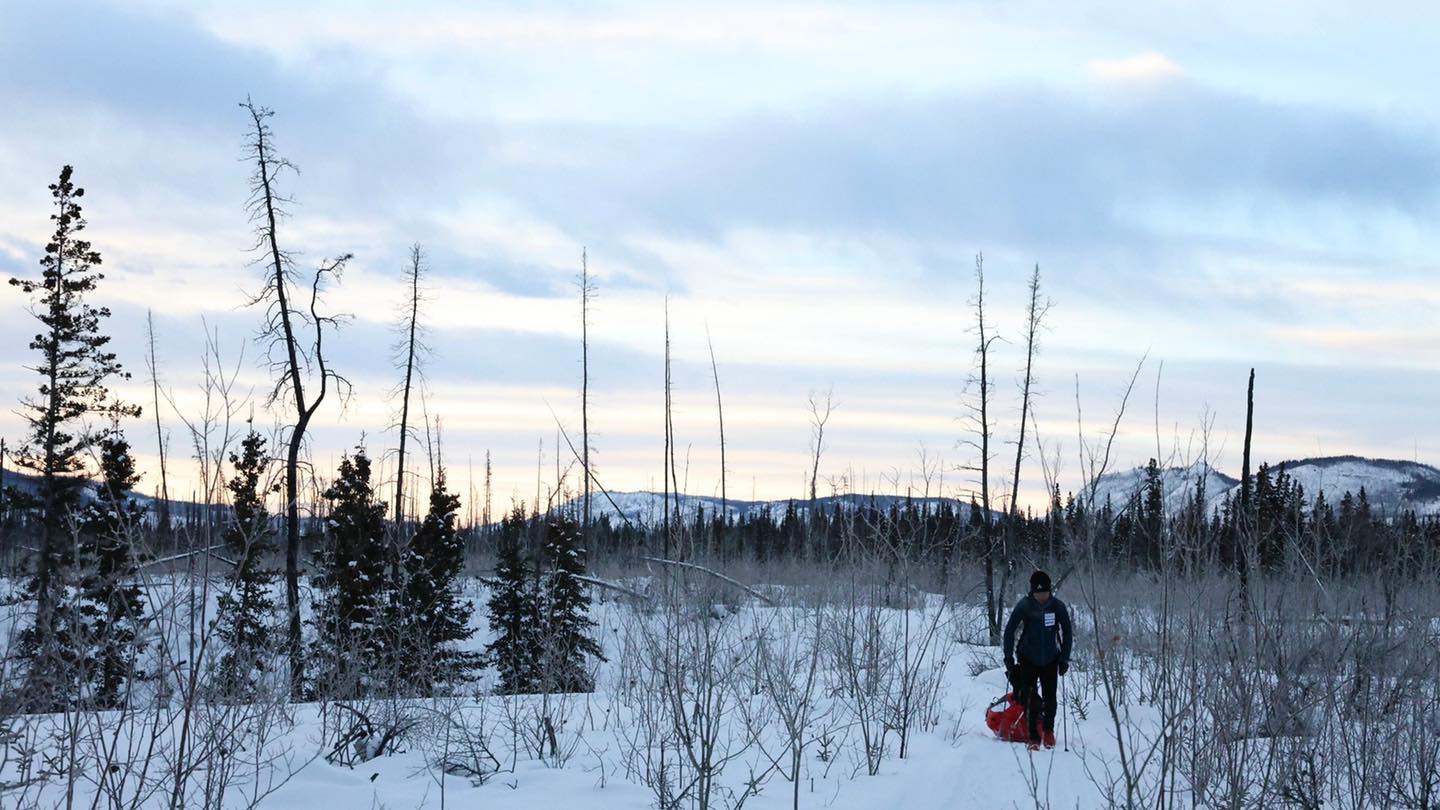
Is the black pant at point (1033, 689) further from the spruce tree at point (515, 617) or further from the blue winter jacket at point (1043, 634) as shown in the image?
the spruce tree at point (515, 617)

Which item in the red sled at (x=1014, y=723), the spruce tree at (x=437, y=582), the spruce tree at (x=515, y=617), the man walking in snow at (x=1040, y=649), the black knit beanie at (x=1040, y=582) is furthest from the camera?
the spruce tree at (x=515, y=617)

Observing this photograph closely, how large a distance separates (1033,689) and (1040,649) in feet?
1.63

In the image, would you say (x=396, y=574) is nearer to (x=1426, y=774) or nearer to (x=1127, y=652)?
(x=1127, y=652)

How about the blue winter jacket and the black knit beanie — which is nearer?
the black knit beanie

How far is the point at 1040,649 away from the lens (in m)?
11.7

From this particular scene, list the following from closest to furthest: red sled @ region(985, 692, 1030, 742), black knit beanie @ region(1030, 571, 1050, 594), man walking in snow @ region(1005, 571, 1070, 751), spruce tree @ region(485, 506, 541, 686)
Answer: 1. black knit beanie @ region(1030, 571, 1050, 594)
2. man walking in snow @ region(1005, 571, 1070, 751)
3. red sled @ region(985, 692, 1030, 742)
4. spruce tree @ region(485, 506, 541, 686)

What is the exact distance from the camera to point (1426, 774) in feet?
28.0

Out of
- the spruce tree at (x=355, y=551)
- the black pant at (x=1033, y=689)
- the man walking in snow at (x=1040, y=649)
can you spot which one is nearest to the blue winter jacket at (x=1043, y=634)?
the man walking in snow at (x=1040, y=649)

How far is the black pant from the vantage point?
1173 cm

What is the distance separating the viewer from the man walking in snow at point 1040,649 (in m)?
11.7

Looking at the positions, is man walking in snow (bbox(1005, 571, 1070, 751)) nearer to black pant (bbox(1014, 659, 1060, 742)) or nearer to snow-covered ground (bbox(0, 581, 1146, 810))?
black pant (bbox(1014, 659, 1060, 742))

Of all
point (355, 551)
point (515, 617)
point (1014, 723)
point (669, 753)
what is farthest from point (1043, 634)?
point (355, 551)

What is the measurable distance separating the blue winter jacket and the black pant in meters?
0.10

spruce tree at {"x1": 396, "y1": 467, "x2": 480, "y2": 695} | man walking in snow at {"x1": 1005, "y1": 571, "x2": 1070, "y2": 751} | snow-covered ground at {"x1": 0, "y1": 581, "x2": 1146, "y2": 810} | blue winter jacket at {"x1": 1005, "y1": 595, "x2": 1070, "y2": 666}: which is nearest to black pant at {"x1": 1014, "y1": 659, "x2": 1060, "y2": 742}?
man walking in snow at {"x1": 1005, "y1": 571, "x2": 1070, "y2": 751}
